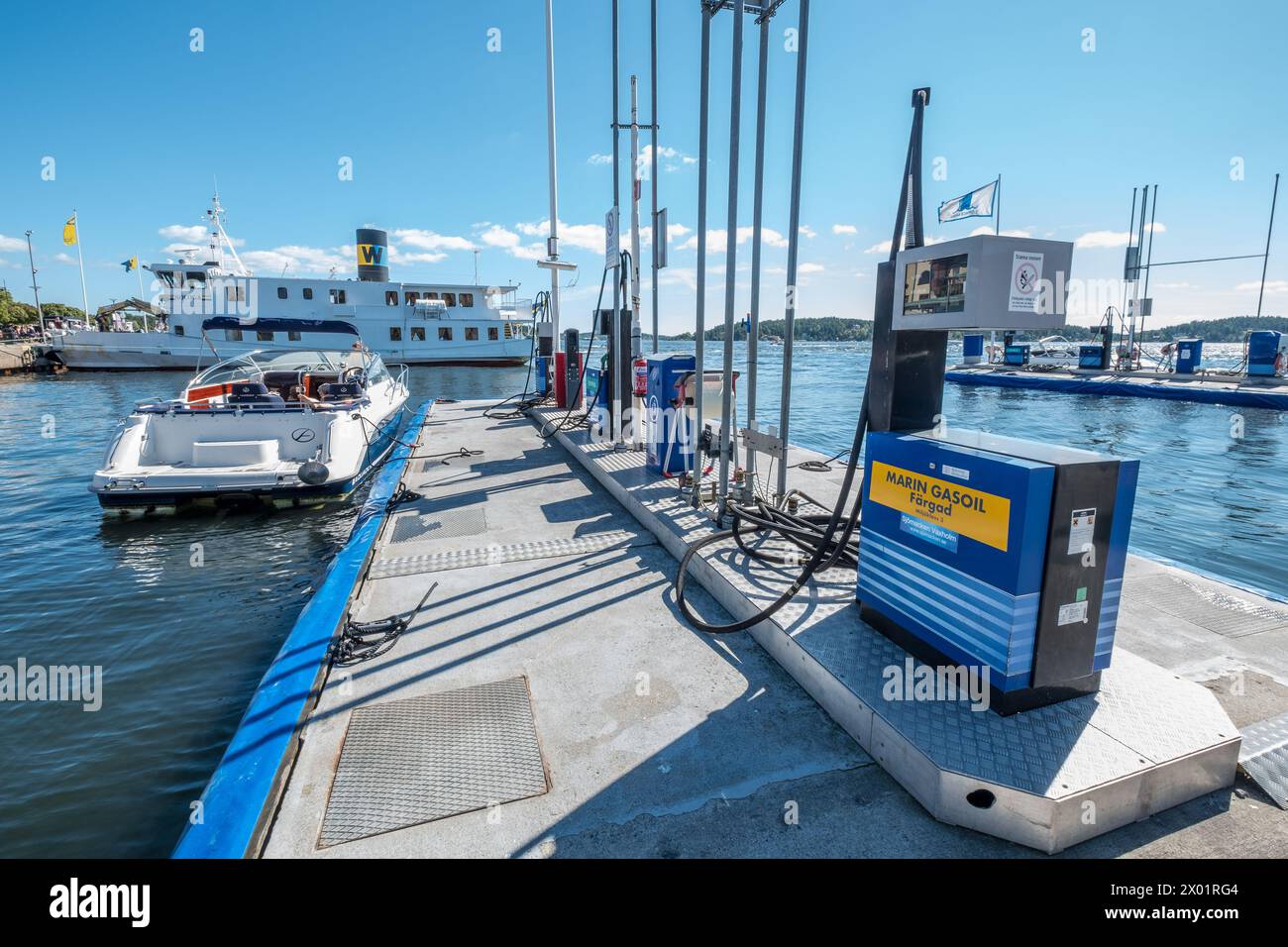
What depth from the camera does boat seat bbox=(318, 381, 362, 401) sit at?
11.0 metres

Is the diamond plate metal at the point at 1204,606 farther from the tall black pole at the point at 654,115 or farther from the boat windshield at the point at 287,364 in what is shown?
the boat windshield at the point at 287,364

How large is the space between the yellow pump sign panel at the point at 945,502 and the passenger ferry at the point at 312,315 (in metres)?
33.0

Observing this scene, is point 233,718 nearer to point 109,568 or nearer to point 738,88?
point 109,568

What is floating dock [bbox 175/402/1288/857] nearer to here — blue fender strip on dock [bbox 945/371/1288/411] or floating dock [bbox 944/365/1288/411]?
blue fender strip on dock [bbox 945/371/1288/411]

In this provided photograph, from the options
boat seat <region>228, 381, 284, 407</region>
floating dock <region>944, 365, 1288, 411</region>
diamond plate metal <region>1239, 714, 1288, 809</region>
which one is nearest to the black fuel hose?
diamond plate metal <region>1239, 714, 1288, 809</region>

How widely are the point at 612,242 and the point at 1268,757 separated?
8387 mm

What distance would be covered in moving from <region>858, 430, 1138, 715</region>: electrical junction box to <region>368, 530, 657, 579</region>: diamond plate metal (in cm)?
290

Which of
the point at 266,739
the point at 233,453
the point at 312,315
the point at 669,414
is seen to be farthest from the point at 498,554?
the point at 312,315

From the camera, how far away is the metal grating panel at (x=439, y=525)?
19.1 ft

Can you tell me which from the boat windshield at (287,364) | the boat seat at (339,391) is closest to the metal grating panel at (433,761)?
the boat windshield at (287,364)

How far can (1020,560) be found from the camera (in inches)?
98.4

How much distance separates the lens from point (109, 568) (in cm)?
598
